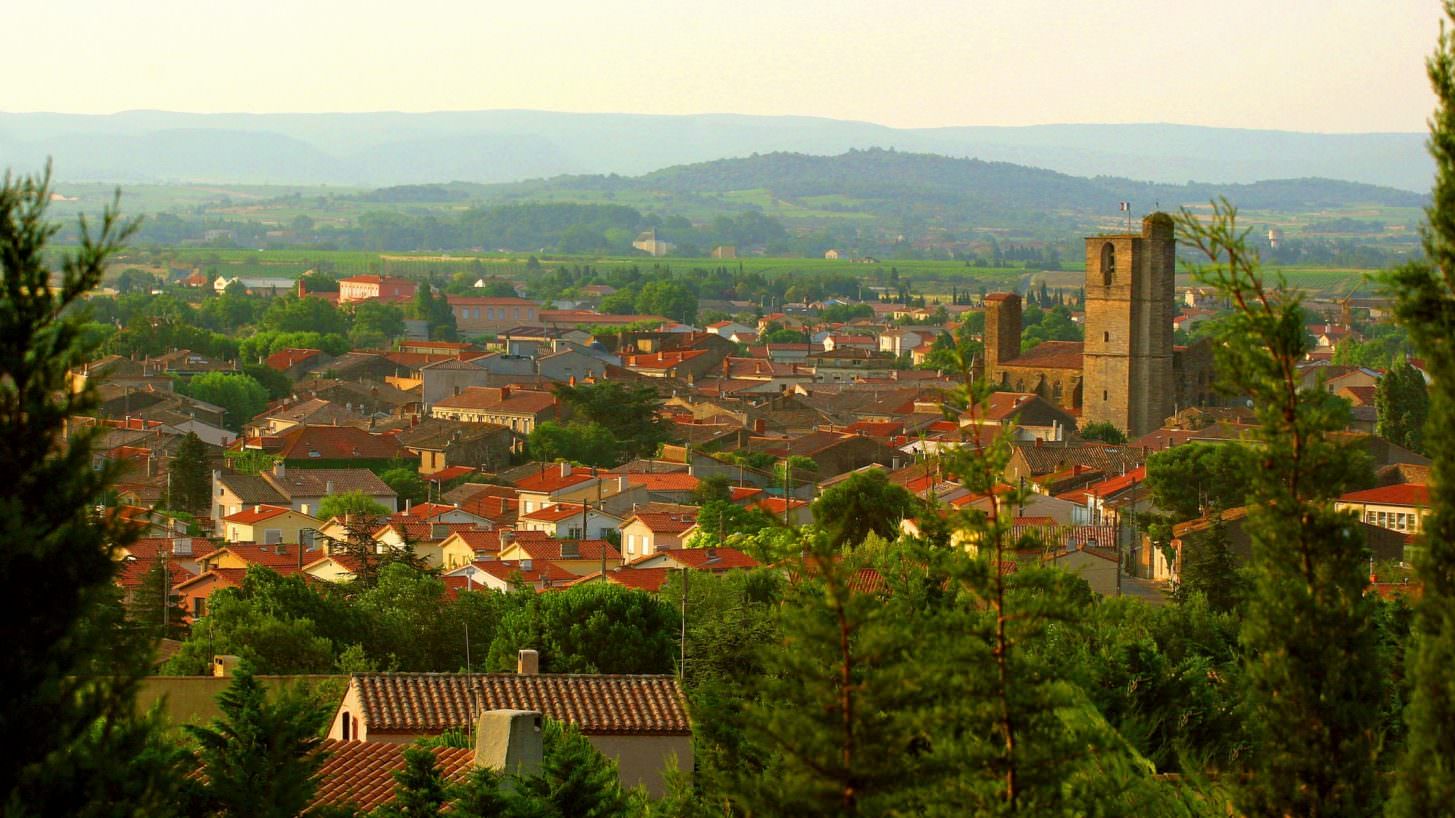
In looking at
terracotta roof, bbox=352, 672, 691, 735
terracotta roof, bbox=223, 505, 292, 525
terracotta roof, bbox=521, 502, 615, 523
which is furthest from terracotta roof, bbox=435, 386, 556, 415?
terracotta roof, bbox=352, 672, 691, 735

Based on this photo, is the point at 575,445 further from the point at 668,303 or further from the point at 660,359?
the point at 668,303

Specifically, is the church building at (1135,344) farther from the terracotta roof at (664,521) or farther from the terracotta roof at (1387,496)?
the terracotta roof at (664,521)

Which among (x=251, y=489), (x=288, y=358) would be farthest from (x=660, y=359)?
(x=251, y=489)

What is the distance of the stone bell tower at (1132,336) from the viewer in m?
56.0

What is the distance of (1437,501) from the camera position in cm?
659

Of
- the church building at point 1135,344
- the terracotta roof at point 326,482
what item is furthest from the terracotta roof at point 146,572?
the church building at point 1135,344

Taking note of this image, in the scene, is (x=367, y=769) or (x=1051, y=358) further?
(x=1051, y=358)

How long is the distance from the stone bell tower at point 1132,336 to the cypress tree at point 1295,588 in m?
48.9

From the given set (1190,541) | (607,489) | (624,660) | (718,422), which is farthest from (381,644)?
(718,422)

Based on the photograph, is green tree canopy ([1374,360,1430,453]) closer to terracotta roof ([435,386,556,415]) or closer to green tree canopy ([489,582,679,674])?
terracotta roof ([435,386,556,415])

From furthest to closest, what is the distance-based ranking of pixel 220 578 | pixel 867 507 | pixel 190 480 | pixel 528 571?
pixel 190 480 < pixel 867 507 < pixel 528 571 < pixel 220 578

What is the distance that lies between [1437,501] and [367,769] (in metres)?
7.09

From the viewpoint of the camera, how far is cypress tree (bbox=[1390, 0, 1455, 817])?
639cm

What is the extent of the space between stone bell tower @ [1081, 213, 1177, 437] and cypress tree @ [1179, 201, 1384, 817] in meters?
48.9
